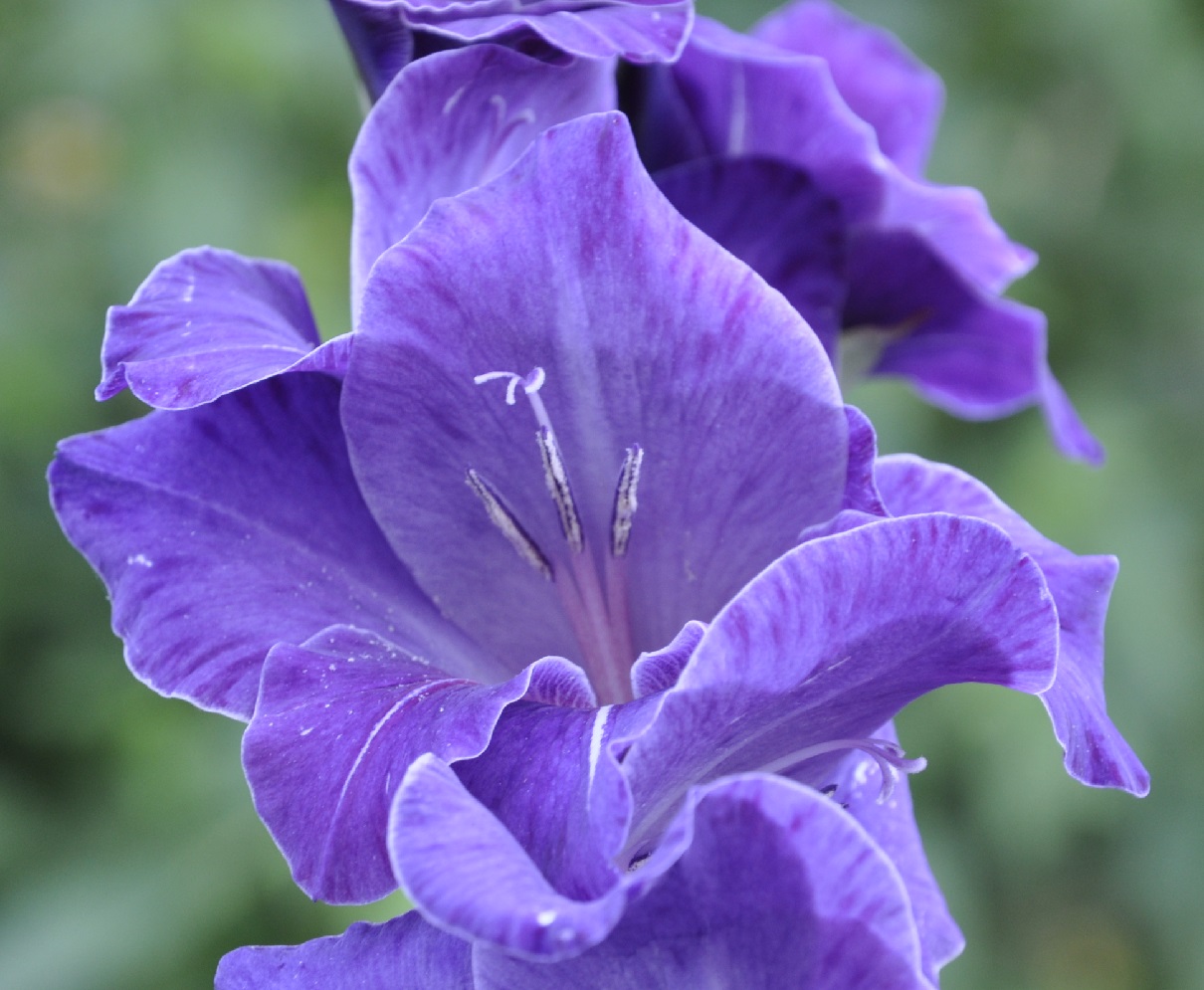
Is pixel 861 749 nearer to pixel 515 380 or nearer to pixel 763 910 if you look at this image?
pixel 763 910

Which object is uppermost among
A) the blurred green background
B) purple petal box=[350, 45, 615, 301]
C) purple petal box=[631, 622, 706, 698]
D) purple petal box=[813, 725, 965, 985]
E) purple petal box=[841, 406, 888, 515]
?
purple petal box=[350, 45, 615, 301]

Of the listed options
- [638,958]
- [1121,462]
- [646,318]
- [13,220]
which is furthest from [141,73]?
[638,958]

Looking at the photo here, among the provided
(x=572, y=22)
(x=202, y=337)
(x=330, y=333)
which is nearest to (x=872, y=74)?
(x=572, y=22)

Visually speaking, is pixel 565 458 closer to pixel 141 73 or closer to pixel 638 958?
pixel 638 958

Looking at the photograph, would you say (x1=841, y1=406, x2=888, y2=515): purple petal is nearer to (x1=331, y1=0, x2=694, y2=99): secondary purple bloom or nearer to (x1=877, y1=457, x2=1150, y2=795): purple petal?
(x1=877, y1=457, x2=1150, y2=795): purple petal

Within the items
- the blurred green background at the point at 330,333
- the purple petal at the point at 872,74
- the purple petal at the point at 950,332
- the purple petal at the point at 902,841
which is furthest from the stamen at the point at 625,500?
the blurred green background at the point at 330,333

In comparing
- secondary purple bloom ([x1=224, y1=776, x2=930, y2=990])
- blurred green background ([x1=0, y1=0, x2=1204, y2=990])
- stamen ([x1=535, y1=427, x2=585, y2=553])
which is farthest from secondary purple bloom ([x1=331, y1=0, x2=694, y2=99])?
blurred green background ([x1=0, y1=0, x2=1204, y2=990])
